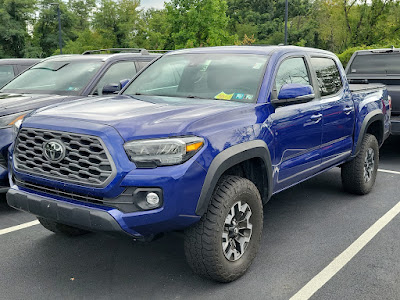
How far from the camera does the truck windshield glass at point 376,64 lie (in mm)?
8750

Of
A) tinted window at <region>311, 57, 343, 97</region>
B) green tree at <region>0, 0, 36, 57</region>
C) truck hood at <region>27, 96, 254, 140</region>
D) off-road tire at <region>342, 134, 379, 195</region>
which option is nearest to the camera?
truck hood at <region>27, 96, 254, 140</region>

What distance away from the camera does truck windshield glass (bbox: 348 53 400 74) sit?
8750 millimetres

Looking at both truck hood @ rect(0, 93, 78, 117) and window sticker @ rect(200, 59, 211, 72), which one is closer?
window sticker @ rect(200, 59, 211, 72)

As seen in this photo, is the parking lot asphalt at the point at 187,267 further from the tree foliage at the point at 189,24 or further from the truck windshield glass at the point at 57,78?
the tree foliage at the point at 189,24

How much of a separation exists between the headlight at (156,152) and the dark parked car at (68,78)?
9.51 ft

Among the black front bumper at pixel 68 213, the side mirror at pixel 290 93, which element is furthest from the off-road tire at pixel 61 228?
the side mirror at pixel 290 93

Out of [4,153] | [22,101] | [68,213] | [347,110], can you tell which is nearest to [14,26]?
[22,101]

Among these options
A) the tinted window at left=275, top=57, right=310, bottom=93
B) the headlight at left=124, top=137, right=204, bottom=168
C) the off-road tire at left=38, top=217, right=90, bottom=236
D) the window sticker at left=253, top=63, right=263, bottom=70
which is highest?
the window sticker at left=253, top=63, right=263, bottom=70

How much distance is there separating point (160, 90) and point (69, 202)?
5.49ft

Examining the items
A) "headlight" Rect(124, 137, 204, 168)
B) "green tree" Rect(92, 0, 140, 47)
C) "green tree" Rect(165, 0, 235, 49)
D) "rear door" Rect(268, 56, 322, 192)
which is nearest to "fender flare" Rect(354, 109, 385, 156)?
"rear door" Rect(268, 56, 322, 192)

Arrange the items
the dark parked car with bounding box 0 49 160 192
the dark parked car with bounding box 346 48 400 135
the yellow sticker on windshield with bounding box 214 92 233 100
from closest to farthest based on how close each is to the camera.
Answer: the yellow sticker on windshield with bounding box 214 92 233 100 < the dark parked car with bounding box 0 49 160 192 < the dark parked car with bounding box 346 48 400 135

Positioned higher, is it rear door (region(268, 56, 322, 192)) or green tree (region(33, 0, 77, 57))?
green tree (region(33, 0, 77, 57))

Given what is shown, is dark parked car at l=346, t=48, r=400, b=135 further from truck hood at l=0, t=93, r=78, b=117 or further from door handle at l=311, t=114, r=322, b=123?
truck hood at l=0, t=93, r=78, b=117

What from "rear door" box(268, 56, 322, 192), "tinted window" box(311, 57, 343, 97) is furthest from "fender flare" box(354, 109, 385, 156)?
"rear door" box(268, 56, 322, 192)
